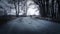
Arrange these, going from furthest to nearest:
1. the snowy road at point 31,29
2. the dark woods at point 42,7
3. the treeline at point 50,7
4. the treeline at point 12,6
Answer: the treeline at point 12,6 → the dark woods at point 42,7 → the treeline at point 50,7 → the snowy road at point 31,29

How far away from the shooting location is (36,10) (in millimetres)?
12922

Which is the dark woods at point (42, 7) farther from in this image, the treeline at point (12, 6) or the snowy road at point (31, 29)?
the snowy road at point (31, 29)

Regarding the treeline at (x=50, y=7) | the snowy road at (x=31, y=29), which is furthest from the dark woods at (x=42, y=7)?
the snowy road at (x=31, y=29)

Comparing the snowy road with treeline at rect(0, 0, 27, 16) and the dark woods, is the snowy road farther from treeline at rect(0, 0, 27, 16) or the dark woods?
treeline at rect(0, 0, 27, 16)

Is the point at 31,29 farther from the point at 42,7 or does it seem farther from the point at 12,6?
the point at 42,7

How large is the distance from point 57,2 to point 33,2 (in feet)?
A: 14.8

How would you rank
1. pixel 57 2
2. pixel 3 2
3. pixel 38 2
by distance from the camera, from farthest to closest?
pixel 38 2 → pixel 3 2 → pixel 57 2

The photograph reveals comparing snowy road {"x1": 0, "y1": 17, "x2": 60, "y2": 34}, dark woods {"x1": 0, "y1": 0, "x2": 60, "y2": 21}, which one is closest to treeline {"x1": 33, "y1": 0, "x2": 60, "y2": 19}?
dark woods {"x1": 0, "y1": 0, "x2": 60, "y2": 21}

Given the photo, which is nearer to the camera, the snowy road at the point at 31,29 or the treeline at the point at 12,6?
the snowy road at the point at 31,29

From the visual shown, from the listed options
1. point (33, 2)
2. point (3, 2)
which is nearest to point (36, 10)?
point (33, 2)

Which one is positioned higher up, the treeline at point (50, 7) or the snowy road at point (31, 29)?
the treeline at point (50, 7)

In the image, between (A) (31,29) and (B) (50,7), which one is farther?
(B) (50,7)

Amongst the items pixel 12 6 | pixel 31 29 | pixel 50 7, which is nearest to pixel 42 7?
pixel 50 7

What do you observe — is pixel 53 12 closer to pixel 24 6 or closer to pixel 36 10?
pixel 36 10
